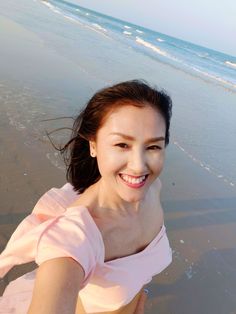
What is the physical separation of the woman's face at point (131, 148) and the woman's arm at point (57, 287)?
0.48m

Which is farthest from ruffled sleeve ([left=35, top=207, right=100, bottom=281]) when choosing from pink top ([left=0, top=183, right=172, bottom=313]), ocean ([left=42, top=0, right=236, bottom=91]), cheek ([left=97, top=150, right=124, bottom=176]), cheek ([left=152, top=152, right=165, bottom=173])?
ocean ([left=42, top=0, right=236, bottom=91])

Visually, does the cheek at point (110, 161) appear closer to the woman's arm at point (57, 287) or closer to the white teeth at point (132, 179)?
the white teeth at point (132, 179)

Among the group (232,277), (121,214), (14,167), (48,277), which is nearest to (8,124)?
(14,167)

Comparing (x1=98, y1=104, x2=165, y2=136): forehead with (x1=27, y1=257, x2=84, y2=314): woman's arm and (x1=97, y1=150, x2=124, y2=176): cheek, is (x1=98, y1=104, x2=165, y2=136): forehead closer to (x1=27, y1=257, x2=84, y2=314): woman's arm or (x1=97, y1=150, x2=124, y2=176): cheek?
(x1=97, y1=150, x2=124, y2=176): cheek

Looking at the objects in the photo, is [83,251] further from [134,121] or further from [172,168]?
[172,168]

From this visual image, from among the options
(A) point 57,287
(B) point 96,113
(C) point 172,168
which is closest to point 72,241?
(A) point 57,287

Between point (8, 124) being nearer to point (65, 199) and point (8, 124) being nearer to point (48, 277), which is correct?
point (65, 199)

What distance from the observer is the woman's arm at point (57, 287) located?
50.3 inches

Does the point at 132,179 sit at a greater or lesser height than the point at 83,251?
greater

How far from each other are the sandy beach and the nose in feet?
5.96

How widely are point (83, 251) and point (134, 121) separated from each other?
593 mm

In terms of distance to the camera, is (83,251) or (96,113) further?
(96,113)

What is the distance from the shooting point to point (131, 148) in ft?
5.48

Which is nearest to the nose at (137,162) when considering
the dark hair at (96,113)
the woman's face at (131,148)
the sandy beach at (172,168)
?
the woman's face at (131,148)
